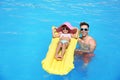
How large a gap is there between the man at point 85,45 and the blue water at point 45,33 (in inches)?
11.1

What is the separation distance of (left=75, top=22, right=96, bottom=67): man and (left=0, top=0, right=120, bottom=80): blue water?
282mm

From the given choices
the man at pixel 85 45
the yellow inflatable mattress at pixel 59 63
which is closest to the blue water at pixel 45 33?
the man at pixel 85 45

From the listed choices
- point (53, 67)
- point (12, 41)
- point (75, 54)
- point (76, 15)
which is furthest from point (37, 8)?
point (53, 67)

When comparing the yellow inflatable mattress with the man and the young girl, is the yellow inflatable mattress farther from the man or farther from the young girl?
the man

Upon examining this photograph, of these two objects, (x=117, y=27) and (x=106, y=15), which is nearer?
(x=117, y=27)

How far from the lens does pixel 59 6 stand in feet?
30.3

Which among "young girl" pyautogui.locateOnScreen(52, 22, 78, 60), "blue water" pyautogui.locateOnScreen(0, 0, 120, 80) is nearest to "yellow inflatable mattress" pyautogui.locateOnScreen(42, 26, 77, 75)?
"young girl" pyautogui.locateOnScreen(52, 22, 78, 60)

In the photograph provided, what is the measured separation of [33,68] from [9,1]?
3800mm

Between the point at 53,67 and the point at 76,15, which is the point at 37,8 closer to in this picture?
the point at 76,15

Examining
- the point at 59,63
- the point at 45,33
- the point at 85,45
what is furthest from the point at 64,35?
the point at 45,33

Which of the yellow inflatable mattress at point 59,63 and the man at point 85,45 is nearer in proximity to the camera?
the yellow inflatable mattress at point 59,63

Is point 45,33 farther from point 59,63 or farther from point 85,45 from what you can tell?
point 59,63

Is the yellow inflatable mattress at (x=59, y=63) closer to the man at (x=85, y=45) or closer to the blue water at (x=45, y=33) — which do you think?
the man at (x=85, y=45)

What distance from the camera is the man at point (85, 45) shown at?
19.9 feet
